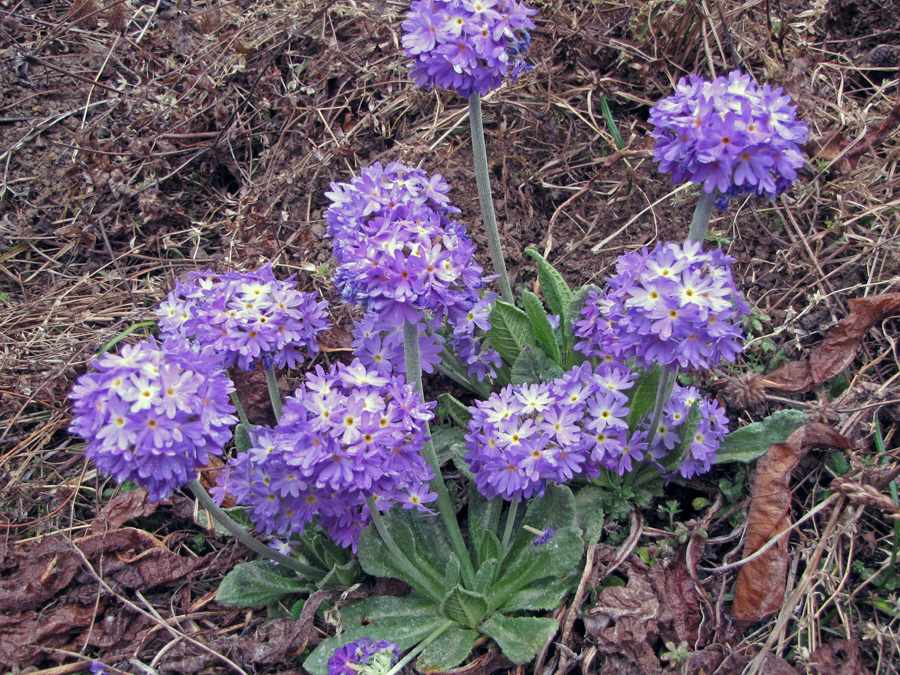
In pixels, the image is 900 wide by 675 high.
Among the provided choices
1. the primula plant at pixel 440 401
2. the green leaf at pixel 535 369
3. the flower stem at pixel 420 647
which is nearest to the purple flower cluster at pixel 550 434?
the primula plant at pixel 440 401

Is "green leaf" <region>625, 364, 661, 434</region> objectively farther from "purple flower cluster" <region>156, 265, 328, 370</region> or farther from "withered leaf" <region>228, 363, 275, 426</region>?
"withered leaf" <region>228, 363, 275, 426</region>

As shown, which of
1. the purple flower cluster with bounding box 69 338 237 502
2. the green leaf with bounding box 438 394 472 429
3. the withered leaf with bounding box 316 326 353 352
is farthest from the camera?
the withered leaf with bounding box 316 326 353 352

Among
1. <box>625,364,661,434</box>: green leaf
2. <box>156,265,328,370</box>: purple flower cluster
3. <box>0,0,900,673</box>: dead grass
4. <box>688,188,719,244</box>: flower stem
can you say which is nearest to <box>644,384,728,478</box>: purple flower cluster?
<box>625,364,661,434</box>: green leaf

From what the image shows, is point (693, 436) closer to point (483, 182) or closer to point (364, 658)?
point (483, 182)

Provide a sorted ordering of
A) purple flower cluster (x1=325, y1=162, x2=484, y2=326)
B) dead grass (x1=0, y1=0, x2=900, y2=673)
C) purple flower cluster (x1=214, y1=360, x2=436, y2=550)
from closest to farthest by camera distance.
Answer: purple flower cluster (x1=214, y1=360, x2=436, y2=550)
purple flower cluster (x1=325, y1=162, x2=484, y2=326)
dead grass (x1=0, y1=0, x2=900, y2=673)

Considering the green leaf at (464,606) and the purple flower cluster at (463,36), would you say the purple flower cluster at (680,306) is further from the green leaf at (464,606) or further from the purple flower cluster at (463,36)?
the green leaf at (464,606)

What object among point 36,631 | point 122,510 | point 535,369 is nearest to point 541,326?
point 535,369
